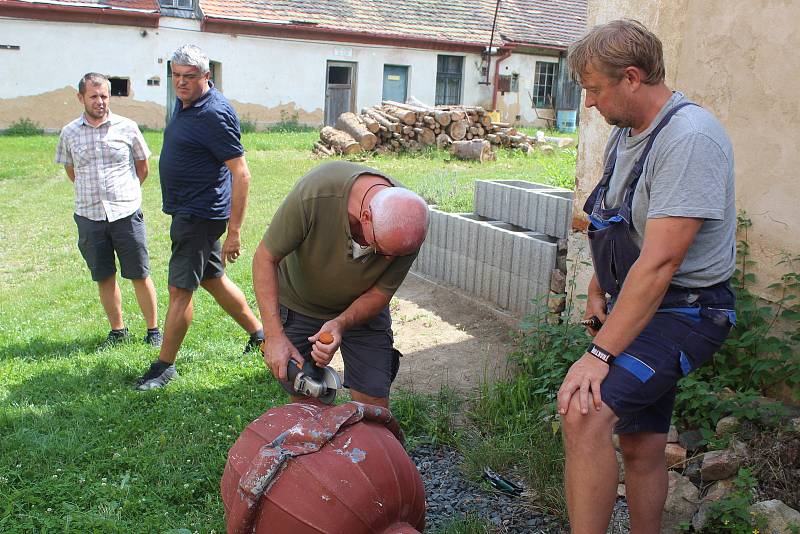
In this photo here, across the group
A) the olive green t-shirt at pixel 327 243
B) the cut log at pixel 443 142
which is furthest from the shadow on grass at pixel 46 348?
the cut log at pixel 443 142

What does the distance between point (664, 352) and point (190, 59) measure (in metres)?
3.72

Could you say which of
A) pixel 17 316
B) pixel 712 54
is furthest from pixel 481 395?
pixel 17 316

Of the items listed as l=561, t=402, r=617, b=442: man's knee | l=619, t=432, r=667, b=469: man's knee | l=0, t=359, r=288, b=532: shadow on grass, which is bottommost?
l=0, t=359, r=288, b=532: shadow on grass

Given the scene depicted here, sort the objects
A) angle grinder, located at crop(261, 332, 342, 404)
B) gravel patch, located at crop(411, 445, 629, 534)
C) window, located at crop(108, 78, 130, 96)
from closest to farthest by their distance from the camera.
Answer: angle grinder, located at crop(261, 332, 342, 404) → gravel patch, located at crop(411, 445, 629, 534) → window, located at crop(108, 78, 130, 96)

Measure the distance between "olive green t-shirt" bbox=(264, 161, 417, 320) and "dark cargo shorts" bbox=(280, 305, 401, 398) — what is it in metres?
0.17

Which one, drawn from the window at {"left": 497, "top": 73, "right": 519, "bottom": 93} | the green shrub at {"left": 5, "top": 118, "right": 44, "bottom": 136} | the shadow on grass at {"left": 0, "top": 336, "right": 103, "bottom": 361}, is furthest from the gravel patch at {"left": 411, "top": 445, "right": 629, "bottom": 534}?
the window at {"left": 497, "top": 73, "right": 519, "bottom": 93}

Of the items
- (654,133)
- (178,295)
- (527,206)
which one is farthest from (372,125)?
(654,133)

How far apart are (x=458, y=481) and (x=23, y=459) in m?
2.26

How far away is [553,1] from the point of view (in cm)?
2981

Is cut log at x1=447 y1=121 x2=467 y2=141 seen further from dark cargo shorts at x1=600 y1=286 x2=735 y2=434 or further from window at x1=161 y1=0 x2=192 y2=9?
dark cargo shorts at x1=600 y1=286 x2=735 y2=434

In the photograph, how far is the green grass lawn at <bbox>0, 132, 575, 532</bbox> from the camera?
383 cm

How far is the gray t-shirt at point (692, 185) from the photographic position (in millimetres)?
2525

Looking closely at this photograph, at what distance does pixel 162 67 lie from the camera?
21734 mm

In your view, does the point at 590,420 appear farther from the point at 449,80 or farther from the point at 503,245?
the point at 449,80
